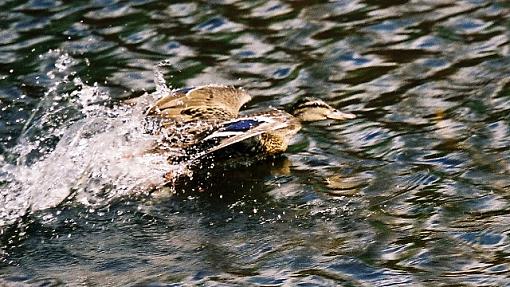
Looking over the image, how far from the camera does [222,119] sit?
972 cm

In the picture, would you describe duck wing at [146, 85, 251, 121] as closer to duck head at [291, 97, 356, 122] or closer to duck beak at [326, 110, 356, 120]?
duck head at [291, 97, 356, 122]

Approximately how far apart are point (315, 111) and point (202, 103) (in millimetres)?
937

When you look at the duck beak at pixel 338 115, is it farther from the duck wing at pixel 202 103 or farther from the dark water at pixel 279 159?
the duck wing at pixel 202 103

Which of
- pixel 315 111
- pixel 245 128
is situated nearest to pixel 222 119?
pixel 245 128

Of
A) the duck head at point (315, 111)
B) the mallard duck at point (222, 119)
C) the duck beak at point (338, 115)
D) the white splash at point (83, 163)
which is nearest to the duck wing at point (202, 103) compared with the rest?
the mallard duck at point (222, 119)

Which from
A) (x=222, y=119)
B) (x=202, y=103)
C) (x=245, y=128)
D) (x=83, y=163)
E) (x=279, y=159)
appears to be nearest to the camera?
(x=245, y=128)

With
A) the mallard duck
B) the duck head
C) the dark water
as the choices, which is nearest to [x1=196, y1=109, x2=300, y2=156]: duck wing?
the mallard duck

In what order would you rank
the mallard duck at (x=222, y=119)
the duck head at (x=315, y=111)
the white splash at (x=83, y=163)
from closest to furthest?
the white splash at (x=83, y=163), the mallard duck at (x=222, y=119), the duck head at (x=315, y=111)

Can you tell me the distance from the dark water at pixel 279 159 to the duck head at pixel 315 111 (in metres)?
0.16

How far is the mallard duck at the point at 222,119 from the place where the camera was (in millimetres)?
9312

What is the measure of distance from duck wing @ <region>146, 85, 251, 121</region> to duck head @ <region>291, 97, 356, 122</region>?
503mm

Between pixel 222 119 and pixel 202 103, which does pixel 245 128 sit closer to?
pixel 222 119

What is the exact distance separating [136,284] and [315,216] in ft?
4.86

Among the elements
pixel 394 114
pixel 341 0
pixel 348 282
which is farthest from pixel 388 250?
pixel 341 0
